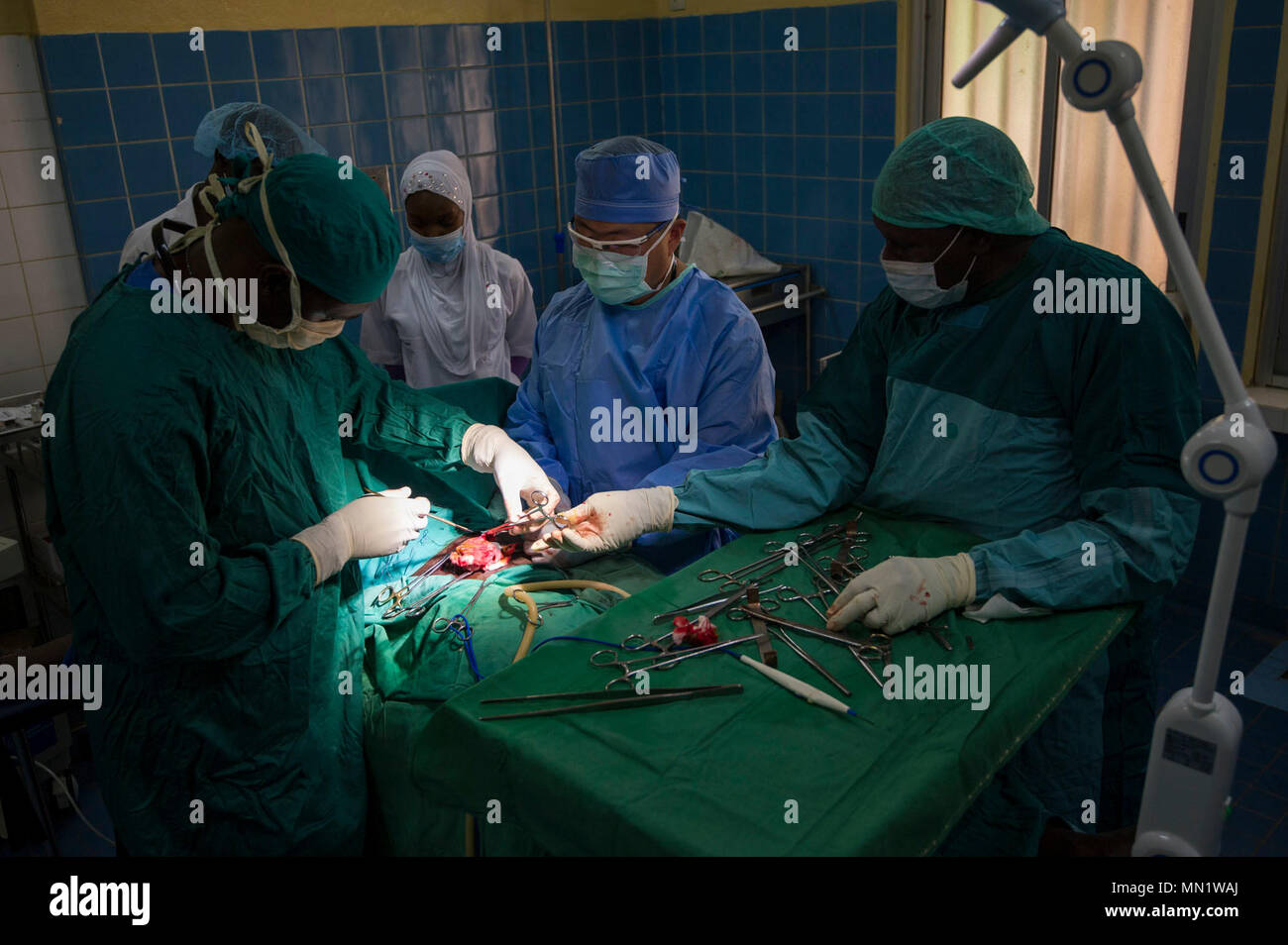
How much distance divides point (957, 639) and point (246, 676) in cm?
122

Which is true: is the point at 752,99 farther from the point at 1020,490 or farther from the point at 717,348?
the point at 1020,490

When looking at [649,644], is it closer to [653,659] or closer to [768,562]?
[653,659]

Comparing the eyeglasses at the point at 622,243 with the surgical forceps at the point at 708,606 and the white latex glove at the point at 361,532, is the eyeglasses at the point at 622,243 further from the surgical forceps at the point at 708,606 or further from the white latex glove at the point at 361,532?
the surgical forceps at the point at 708,606

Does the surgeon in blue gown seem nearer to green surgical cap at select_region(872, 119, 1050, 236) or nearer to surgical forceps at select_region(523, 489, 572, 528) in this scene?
surgical forceps at select_region(523, 489, 572, 528)

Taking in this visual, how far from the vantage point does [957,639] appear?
1.73 m

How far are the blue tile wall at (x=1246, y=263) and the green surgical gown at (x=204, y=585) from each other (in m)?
3.07

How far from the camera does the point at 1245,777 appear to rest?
2939 millimetres

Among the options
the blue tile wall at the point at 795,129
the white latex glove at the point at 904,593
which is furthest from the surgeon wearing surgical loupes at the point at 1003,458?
the blue tile wall at the point at 795,129

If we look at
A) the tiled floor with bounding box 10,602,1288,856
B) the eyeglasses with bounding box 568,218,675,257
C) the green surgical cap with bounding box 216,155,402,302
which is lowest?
the tiled floor with bounding box 10,602,1288,856

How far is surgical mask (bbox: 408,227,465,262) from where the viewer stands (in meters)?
3.68

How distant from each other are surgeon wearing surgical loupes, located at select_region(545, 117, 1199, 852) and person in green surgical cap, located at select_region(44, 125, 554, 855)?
605 millimetres

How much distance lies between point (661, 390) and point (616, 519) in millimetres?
472

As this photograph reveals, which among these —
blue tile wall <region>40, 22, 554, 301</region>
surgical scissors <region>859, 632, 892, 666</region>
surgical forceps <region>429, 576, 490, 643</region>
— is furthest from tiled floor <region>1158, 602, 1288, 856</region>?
blue tile wall <region>40, 22, 554, 301</region>

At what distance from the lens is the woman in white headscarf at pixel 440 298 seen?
3676 millimetres
